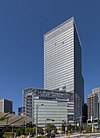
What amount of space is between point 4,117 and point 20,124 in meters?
20.0

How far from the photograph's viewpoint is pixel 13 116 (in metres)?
131

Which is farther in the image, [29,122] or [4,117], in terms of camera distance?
[29,122]

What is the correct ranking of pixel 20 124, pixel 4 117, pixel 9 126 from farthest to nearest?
pixel 20 124 < pixel 9 126 < pixel 4 117

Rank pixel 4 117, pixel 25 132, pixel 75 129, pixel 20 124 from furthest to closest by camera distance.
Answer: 1. pixel 75 129
2. pixel 20 124
3. pixel 4 117
4. pixel 25 132

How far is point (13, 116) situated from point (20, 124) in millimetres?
12490

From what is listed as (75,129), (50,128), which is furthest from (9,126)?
(75,129)

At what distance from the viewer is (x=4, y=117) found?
406ft

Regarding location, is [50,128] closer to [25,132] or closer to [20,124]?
[20,124]

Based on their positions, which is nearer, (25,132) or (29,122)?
(25,132)

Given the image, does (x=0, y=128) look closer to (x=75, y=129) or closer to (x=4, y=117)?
(x=4, y=117)

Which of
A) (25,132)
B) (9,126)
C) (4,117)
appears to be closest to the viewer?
(25,132)

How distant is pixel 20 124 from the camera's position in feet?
467

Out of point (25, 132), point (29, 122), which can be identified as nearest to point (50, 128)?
point (29, 122)

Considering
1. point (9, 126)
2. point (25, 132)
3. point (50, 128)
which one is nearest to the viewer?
point (25, 132)
